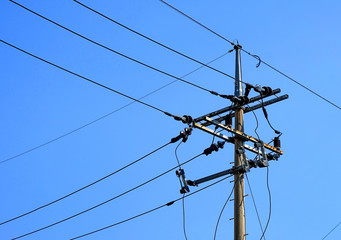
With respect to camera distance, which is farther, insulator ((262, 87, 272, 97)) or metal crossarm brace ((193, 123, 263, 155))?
insulator ((262, 87, 272, 97))

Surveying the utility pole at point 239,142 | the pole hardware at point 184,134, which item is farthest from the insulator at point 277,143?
the pole hardware at point 184,134

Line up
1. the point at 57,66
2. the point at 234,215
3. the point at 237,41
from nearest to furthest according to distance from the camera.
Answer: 1. the point at 57,66
2. the point at 234,215
3. the point at 237,41

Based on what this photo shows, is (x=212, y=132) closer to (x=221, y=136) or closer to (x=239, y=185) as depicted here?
(x=221, y=136)

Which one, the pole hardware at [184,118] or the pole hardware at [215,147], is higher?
the pole hardware at [184,118]

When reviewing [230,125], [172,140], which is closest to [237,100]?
[230,125]

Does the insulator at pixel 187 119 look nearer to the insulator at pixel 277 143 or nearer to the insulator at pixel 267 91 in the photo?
the insulator at pixel 267 91

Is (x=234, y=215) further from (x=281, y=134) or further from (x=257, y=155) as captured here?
(x=281, y=134)

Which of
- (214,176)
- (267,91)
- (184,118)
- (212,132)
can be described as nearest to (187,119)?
(184,118)

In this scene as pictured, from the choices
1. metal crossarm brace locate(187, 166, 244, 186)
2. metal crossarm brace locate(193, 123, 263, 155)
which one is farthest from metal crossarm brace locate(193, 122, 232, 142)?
metal crossarm brace locate(187, 166, 244, 186)

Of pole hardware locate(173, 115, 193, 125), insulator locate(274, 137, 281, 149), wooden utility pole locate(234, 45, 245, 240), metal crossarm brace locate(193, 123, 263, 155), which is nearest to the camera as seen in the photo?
wooden utility pole locate(234, 45, 245, 240)

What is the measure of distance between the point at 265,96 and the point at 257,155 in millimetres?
1610

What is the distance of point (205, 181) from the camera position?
730 inches

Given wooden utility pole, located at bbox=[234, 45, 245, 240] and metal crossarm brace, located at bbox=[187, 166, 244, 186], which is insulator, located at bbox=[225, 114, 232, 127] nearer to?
wooden utility pole, located at bbox=[234, 45, 245, 240]

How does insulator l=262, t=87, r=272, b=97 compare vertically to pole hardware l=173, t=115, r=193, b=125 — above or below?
above
